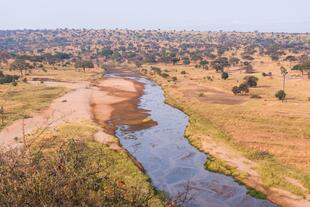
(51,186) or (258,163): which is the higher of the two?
(51,186)

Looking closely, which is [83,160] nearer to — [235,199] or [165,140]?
[235,199]

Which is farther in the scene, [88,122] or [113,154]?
[88,122]

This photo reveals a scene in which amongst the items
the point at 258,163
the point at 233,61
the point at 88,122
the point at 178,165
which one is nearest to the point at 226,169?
the point at 258,163

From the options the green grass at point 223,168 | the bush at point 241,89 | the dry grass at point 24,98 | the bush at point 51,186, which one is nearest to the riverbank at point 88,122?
Result: the dry grass at point 24,98

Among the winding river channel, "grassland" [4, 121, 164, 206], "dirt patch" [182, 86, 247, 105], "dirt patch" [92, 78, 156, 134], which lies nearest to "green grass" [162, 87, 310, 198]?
the winding river channel

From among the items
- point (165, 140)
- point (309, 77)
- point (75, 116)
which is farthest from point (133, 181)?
point (309, 77)

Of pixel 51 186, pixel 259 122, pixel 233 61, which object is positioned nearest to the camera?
pixel 51 186

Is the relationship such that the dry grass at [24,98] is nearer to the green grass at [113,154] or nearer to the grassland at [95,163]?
the green grass at [113,154]

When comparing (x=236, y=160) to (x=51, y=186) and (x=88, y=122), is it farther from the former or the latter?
(x=51, y=186)

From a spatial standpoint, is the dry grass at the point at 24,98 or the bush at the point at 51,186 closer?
the bush at the point at 51,186
